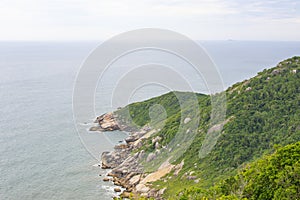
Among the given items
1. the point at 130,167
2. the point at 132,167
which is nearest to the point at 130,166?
the point at 130,167

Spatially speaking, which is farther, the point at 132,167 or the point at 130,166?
the point at 130,166

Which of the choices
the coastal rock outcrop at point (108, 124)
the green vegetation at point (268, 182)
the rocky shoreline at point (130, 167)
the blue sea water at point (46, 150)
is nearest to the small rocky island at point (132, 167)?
the rocky shoreline at point (130, 167)

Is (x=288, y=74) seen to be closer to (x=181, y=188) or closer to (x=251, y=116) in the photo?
(x=251, y=116)

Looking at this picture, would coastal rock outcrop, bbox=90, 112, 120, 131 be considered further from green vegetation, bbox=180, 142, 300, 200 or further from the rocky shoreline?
green vegetation, bbox=180, 142, 300, 200

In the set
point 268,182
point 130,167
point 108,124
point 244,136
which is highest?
point 268,182

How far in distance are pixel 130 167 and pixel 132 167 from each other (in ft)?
1.04

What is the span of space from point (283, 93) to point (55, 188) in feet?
101

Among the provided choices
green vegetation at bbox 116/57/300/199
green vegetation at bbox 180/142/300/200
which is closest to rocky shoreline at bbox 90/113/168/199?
green vegetation at bbox 116/57/300/199

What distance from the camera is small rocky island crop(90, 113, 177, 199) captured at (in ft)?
121

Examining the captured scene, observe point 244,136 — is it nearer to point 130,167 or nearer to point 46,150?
point 130,167

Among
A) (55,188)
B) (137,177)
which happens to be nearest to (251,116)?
(137,177)

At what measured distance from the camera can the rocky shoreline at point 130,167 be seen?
120 feet

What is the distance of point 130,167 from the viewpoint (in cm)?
4259

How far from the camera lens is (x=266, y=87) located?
140 feet
